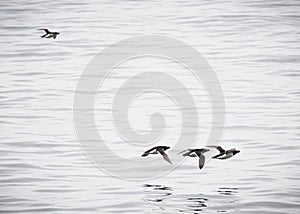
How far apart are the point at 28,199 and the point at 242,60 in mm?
23127

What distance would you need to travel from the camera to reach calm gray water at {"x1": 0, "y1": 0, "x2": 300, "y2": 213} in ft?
56.2

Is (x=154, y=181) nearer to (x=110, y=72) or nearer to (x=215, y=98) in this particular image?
(x=215, y=98)

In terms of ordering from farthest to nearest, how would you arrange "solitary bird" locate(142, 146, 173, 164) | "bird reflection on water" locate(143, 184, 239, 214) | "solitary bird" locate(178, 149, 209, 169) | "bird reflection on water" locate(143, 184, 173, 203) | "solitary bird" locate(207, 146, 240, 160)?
"solitary bird" locate(207, 146, 240, 160) < "solitary bird" locate(142, 146, 173, 164) < "solitary bird" locate(178, 149, 209, 169) < "bird reflection on water" locate(143, 184, 173, 203) < "bird reflection on water" locate(143, 184, 239, 214)

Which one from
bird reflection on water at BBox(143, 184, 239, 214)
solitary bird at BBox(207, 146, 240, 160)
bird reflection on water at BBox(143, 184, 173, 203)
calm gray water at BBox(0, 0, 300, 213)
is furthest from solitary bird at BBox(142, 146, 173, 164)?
solitary bird at BBox(207, 146, 240, 160)

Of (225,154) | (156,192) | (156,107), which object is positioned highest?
(156,107)

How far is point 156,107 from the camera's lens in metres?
29.0

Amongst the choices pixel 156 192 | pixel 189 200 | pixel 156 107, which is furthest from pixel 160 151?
pixel 156 107

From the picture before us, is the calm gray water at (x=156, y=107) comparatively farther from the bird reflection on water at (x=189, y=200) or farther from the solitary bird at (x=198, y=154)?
the solitary bird at (x=198, y=154)

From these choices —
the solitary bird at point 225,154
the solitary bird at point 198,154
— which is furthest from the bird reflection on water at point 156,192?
the solitary bird at point 225,154

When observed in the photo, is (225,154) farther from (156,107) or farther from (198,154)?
(156,107)

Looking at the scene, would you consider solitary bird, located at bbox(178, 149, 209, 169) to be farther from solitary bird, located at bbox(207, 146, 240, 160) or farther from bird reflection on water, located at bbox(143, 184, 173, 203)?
bird reflection on water, located at bbox(143, 184, 173, 203)

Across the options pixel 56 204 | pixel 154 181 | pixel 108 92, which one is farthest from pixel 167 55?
pixel 56 204

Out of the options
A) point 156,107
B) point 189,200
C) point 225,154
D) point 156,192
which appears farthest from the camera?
point 156,107

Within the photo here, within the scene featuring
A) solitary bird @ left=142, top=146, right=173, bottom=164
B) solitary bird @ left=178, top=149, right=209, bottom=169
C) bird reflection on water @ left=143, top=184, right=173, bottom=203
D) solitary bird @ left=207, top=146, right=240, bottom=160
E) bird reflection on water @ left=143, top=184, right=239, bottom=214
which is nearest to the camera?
bird reflection on water @ left=143, top=184, right=239, bottom=214
